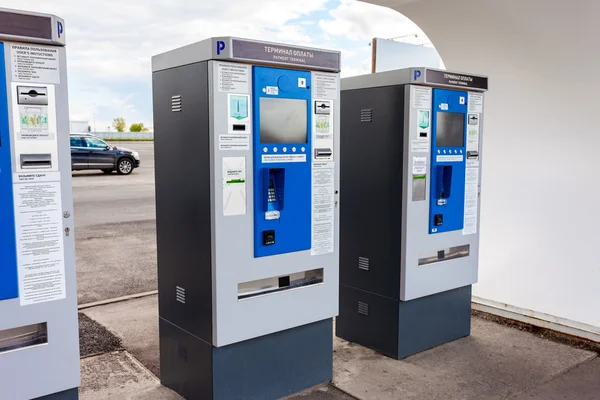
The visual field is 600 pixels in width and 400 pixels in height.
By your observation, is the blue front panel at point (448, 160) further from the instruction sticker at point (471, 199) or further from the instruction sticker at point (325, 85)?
the instruction sticker at point (325, 85)

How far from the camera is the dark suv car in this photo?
58.6 feet

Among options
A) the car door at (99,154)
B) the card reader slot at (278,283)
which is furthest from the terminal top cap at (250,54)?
the car door at (99,154)

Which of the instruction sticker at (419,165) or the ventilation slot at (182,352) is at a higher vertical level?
the instruction sticker at (419,165)

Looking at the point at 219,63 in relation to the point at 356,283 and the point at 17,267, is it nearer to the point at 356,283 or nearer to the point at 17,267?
the point at 17,267

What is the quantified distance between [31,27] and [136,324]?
317 cm

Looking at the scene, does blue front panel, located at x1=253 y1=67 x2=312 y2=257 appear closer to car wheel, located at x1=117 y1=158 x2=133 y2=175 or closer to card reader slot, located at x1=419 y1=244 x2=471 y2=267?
card reader slot, located at x1=419 y1=244 x2=471 y2=267

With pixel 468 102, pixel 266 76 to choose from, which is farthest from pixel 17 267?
pixel 468 102

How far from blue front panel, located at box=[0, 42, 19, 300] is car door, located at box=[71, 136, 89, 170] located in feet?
53.1

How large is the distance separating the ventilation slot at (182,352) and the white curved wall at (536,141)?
3195mm

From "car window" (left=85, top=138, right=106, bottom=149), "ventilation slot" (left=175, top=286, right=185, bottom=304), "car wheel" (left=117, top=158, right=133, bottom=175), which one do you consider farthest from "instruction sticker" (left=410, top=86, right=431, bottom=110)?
"car wheel" (left=117, top=158, right=133, bottom=175)

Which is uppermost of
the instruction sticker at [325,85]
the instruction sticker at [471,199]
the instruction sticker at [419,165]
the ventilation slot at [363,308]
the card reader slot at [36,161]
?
the instruction sticker at [325,85]

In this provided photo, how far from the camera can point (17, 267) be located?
8.21ft

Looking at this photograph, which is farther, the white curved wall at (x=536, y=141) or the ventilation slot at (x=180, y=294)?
the white curved wall at (x=536, y=141)

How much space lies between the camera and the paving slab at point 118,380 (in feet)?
11.8
